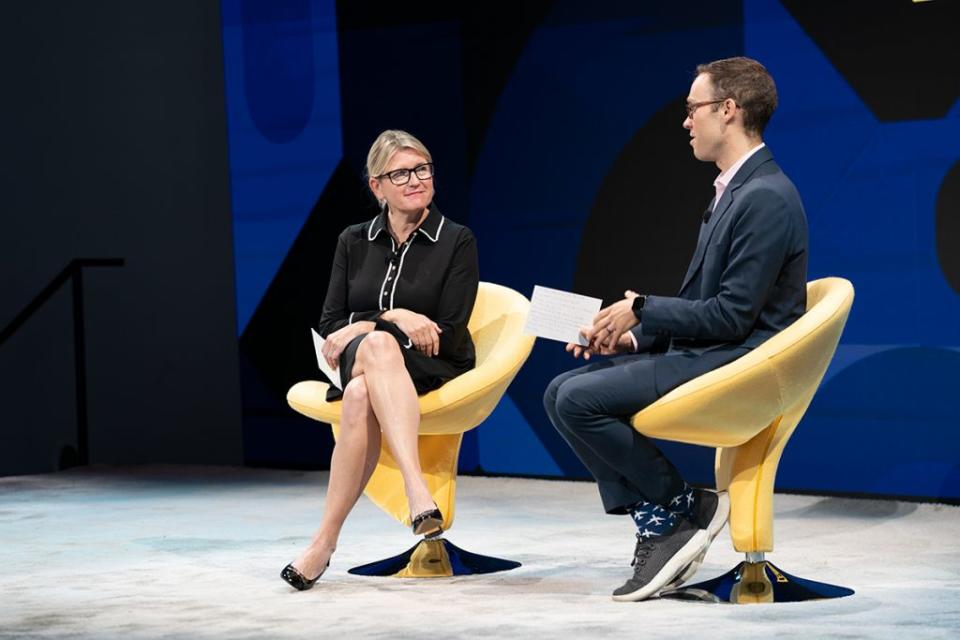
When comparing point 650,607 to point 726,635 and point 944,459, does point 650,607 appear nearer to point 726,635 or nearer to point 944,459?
point 726,635

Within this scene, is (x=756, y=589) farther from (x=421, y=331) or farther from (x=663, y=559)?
(x=421, y=331)

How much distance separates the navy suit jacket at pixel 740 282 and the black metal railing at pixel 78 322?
471cm

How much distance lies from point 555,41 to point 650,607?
3.15 metres

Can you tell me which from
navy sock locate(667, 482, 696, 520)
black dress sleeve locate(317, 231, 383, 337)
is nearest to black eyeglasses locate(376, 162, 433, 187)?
black dress sleeve locate(317, 231, 383, 337)

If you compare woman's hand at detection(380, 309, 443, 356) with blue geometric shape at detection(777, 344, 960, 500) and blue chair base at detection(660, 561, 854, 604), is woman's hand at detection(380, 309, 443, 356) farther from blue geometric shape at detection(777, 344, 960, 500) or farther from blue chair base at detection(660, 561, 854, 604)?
blue geometric shape at detection(777, 344, 960, 500)

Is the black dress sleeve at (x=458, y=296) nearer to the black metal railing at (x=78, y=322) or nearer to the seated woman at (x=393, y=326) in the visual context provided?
the seated woman at (x=393, y=326)

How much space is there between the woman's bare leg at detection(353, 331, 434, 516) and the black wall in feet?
11.5

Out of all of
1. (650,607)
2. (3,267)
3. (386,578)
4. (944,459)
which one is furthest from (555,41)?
(3,267)

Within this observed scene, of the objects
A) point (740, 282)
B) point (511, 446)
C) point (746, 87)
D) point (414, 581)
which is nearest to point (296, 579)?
point (414, 581)

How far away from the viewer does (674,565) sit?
3.65 metres

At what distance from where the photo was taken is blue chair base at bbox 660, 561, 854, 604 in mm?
3641

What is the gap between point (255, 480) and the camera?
679cm

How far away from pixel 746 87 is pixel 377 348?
116 centimetres

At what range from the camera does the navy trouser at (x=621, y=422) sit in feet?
11.9
